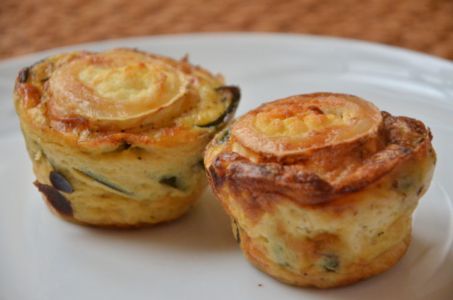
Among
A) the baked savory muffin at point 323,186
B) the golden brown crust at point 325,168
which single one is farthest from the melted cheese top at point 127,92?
the golden brown crust at point 325,168

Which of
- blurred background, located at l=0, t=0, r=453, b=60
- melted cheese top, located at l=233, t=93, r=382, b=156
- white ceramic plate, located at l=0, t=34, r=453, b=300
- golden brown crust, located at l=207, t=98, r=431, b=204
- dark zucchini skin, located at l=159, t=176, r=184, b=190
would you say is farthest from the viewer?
blurred background, located at l=0, t=0, r=453, b=60

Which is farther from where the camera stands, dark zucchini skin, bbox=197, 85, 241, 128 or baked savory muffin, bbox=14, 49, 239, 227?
dark zucchini skin, bbox=197, 85, 241, 128

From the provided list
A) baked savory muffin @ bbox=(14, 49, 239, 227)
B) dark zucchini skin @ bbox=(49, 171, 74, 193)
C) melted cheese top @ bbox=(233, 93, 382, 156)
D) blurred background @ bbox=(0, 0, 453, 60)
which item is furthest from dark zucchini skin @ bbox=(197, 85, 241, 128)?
blurred background @ bbox=(0, 0, 453, 60)

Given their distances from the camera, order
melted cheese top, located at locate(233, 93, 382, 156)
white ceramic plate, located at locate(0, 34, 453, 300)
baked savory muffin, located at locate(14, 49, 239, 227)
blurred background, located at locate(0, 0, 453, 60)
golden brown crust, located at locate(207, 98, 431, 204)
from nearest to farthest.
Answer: golden brown crust, located at locate(207, 98, 431, 204), melted cheese top, located at locate(233, 93, 382, 156), white ceramic plate, located at locate(0, 34, 453, 300), baked savory muffin, located at locate(14, 49, 239, 227), blurred background, located at locate(0, 0, 453, 60)

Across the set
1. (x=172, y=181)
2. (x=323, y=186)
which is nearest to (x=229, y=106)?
(x=172, y=181)

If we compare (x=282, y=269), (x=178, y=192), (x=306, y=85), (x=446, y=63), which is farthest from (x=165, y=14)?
(x=282, y=269)

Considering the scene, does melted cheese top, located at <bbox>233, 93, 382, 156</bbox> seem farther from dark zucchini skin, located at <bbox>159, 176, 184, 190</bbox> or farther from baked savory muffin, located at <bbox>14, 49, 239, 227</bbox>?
dark zucchini skin, located at <bbox>159, 176, 184, 190</bbox>

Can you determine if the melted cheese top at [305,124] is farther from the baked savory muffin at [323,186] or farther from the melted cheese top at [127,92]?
the melted cheese top at [127,92]
